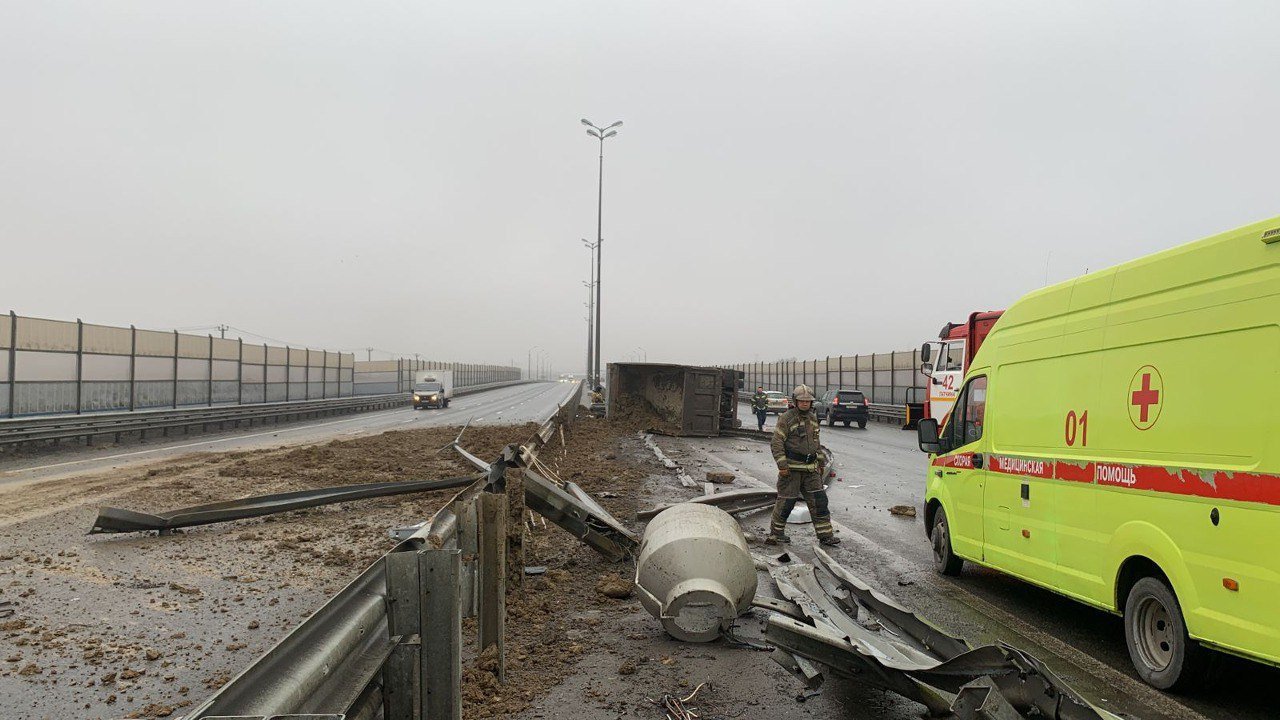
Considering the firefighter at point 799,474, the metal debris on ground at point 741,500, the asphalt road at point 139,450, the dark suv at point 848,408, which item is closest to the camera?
the firefighter at point 799,474

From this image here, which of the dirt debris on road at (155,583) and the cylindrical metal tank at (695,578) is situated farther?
the cylindrical metal tank at (695,578)

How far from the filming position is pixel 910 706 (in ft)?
14.6

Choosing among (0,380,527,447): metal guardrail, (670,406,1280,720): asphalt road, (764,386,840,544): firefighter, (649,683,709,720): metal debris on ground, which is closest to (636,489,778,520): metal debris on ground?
(670,406,1280,720): asphalt road

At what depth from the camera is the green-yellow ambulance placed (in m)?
3.99

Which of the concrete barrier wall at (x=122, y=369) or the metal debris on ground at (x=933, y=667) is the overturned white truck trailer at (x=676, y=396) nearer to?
the concrete barrier wall at (x=122, y=369)

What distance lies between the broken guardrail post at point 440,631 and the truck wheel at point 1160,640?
13.3ft

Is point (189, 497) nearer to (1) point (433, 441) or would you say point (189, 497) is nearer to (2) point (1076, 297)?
(1) point (433, 441)

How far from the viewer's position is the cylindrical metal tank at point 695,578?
5473mm

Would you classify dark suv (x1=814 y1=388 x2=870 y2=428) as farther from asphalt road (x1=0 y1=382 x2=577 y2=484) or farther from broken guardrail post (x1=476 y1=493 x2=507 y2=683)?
broken guardrail post (x1=476 y1=493 x2=507 y2=683)

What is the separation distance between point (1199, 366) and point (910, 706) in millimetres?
2581

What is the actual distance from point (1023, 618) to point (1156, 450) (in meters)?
2.19

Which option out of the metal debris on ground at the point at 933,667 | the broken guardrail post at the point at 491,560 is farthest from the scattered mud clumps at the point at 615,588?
the metal debris on ground at the point at 933,667

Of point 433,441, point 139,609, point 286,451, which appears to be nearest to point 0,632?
point 139,609

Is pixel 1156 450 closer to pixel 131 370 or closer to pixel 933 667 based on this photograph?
pixel 933 667
